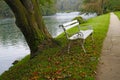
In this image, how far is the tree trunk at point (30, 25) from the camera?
12805 millimetres

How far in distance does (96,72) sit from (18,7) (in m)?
5.63

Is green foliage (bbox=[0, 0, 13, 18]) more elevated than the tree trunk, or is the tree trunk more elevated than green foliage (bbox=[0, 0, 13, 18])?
the tree trunk

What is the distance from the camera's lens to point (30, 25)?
1327cm

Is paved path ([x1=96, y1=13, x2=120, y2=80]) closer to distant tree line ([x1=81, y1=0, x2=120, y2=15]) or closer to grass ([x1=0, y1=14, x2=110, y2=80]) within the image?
grass ([x1=0, y1=14, x2=110, y2=80])

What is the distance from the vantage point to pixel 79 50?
1199 centimetres

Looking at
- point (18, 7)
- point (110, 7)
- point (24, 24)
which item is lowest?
point (110, 7)

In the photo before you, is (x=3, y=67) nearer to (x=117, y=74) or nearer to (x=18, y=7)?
(x=18, y=7)

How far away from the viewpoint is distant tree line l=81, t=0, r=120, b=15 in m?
75.4

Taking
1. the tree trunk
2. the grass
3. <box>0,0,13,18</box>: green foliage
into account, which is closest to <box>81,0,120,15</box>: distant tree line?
<box>0,0,13,18</box>: green foliage

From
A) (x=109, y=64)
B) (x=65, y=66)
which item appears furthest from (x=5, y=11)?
(x=109, y=64)

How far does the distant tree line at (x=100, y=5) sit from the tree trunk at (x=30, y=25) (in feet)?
205

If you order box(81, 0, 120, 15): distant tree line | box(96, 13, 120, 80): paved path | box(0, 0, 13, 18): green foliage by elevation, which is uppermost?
box(96, 13, 120, 80): paved path

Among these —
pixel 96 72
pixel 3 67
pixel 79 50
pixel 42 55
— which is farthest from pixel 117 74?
pixel 3 67

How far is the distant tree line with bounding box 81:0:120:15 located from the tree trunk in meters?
62.6
